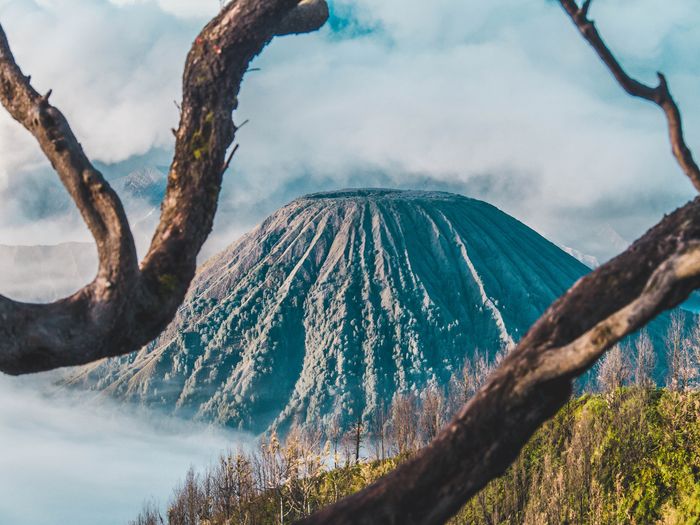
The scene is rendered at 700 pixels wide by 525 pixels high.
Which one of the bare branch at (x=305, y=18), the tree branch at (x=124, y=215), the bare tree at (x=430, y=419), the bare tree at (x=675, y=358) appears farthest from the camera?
the bare tree at (x=430, y=419)

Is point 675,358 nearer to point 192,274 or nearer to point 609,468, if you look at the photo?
point 609,468

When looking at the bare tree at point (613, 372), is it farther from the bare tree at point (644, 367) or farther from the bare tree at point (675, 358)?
the bare tree at point (675, 358)

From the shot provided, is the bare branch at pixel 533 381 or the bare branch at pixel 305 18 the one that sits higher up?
the bare branch at pixel 305 18

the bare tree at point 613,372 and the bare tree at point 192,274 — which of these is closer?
the bare tree at point 192,274

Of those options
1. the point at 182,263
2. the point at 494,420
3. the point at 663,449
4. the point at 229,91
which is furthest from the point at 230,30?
the point at 663,449

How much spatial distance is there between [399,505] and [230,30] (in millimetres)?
3280

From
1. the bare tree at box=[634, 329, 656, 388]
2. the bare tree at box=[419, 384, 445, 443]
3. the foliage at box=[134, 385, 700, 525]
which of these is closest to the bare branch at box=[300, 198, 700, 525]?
the foliage at box=[134, 385, 700, 525]

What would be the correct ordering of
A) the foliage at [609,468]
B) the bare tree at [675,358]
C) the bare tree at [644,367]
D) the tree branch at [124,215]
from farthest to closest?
the bare tree at [675,358], the bare tree at [644,367], the foliage at [609,468], the tree branch at [124,215]

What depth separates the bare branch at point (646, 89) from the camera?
202 inches

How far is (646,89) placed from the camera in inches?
208

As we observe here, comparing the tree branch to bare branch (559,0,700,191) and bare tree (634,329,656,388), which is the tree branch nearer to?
bare branch (559,0,700,191)

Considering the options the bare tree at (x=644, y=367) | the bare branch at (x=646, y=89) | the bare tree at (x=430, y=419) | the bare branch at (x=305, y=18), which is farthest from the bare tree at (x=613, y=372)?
the bare branch at (x=646, y=89)

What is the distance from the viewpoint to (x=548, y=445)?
3253 centimetres

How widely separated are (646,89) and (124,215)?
3.30m
